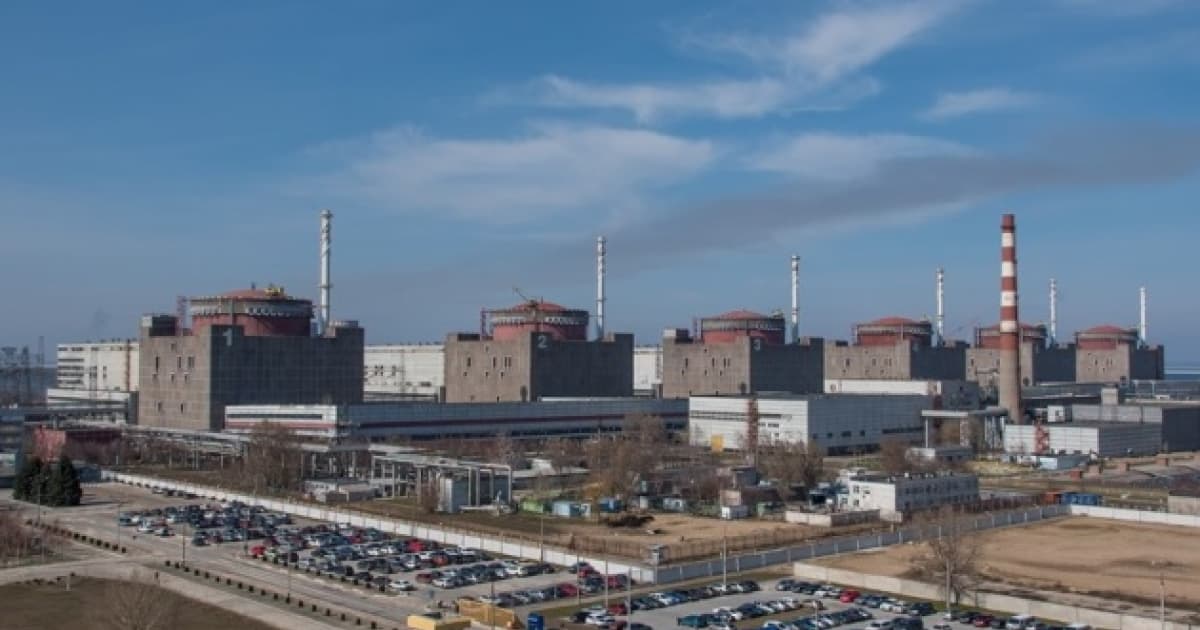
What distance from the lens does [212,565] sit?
47688 millimetres

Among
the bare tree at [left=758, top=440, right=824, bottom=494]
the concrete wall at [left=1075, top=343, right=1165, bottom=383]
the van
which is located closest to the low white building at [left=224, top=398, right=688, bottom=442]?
the bare tree at [left=758, top=440, right=824, bottom=494]

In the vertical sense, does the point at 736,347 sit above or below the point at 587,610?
above

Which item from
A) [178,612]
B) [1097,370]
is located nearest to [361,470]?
[178,612]

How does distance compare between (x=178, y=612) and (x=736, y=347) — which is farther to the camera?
(x=736, y=347)

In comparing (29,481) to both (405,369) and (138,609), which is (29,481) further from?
(405,369)

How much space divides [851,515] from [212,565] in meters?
29.3

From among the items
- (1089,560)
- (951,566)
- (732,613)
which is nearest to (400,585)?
(732,613)

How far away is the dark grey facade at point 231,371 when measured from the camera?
93.0 meters

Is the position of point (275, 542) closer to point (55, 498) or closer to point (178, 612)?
point (178, 612)

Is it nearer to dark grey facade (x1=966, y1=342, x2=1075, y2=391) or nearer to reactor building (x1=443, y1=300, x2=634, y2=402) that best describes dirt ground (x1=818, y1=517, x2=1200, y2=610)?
reactor building (x1=443, y1=300, x2=634, y2=402)

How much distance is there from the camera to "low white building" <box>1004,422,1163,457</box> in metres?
92.1

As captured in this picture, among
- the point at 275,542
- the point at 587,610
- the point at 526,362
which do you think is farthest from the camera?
the point at 526,362

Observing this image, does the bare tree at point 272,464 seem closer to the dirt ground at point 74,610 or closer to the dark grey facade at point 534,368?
the dirt ground at point 74,610

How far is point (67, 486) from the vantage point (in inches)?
2581
